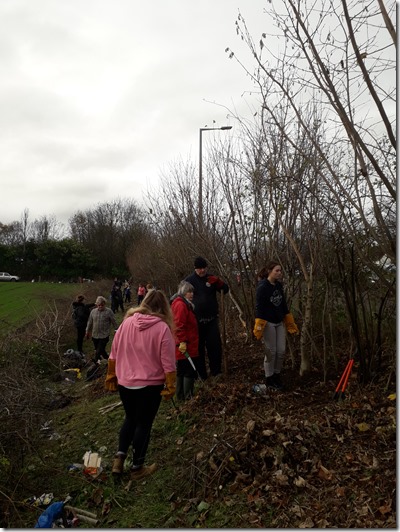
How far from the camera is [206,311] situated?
6.57 m

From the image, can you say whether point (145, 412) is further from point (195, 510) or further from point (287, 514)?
point (287, 514)

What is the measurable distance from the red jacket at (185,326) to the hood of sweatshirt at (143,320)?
1589mm

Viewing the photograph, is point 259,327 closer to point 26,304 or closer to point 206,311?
point 206,311

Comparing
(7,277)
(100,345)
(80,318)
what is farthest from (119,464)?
(7,277)

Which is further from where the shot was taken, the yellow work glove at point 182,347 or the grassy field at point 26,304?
the grassy field at point 26,304

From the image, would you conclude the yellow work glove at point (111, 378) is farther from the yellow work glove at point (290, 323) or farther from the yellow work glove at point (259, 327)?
the yellow work glove at point (290, 323)

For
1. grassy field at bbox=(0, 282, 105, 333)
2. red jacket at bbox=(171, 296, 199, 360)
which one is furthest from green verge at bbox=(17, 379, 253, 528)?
grassy field at bbox=(0, 282, 105, 333)

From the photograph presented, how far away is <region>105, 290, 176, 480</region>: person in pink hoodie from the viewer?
429 cm

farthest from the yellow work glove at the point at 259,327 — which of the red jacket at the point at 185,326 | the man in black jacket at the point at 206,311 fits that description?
the man in black jacket at the point at 206,311

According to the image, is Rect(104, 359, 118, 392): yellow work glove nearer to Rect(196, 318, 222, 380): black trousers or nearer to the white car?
Rect(196, 318, 222, 380): black trousers

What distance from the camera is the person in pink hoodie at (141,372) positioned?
4.29m

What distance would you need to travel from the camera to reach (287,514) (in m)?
3.50

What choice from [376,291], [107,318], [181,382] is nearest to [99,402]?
[181,382]

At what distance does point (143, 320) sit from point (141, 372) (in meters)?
0.47
